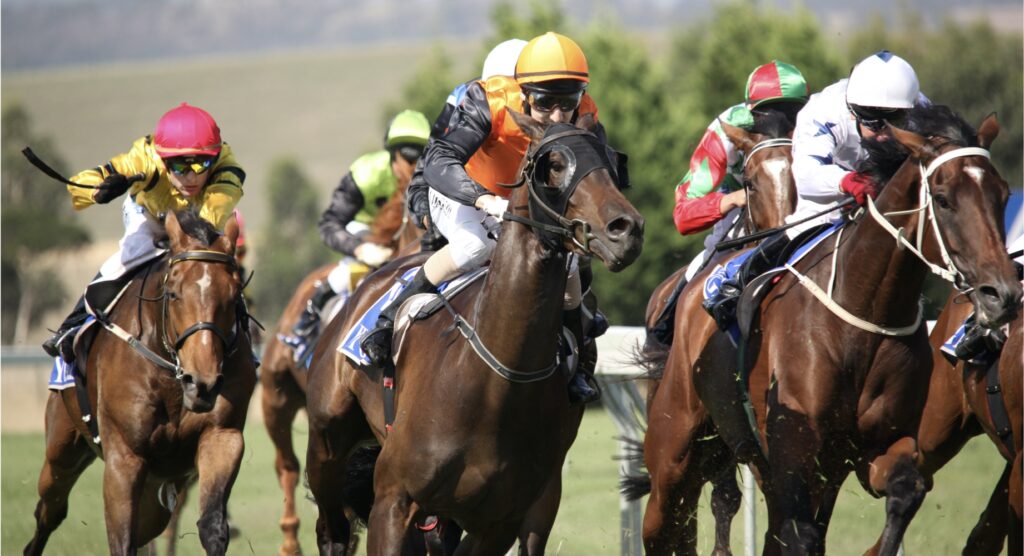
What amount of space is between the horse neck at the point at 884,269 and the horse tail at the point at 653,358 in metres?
1.79

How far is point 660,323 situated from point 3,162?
55765 mm

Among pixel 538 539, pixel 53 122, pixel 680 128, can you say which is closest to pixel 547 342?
pixel 538 539

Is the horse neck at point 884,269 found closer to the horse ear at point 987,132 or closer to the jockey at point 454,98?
the horse ear at point 987,132

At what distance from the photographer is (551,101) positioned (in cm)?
530

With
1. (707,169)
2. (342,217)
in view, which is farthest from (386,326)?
(342,217)

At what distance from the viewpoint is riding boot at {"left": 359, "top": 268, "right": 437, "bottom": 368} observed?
579 centimetres

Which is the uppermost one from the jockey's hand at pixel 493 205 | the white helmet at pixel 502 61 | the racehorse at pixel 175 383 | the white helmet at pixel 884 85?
the white helmet at pixel 502 61

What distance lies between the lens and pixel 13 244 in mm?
48625

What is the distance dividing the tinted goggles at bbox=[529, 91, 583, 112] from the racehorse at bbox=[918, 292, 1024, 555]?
226 centimetres

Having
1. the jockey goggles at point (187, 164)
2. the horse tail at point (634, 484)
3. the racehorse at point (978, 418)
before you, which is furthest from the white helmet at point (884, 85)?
the jockey goggles at point (187, 164)

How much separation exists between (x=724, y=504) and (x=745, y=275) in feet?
6.57

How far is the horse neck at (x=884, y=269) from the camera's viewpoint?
5.29 m

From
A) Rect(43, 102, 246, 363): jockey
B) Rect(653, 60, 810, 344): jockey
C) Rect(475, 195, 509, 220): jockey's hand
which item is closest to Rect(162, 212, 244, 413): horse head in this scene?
Rect(43, 102, 246, 363): jockey

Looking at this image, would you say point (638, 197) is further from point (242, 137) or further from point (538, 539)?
point (242, 137)
